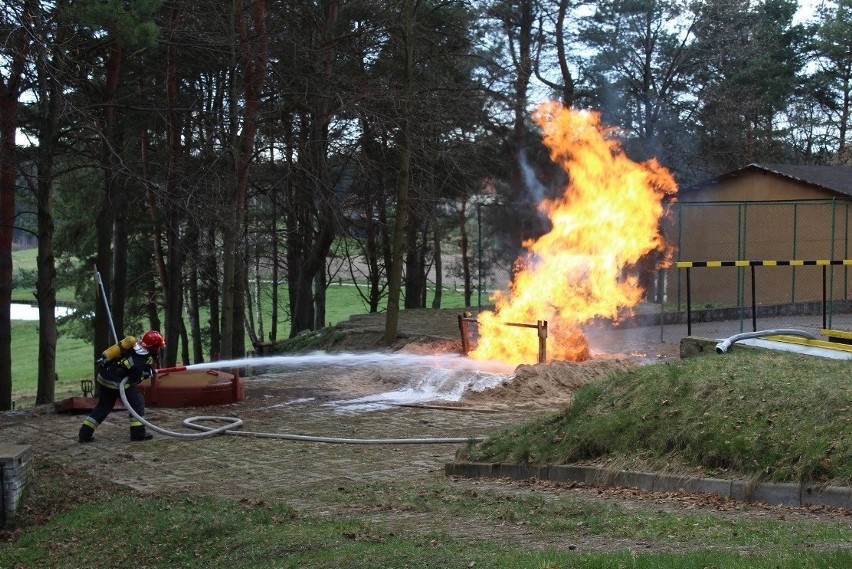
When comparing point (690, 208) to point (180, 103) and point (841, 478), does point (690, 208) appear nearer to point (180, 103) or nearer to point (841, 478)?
point (180, 103)

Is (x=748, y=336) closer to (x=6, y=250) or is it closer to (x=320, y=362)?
(x=320, y=362)

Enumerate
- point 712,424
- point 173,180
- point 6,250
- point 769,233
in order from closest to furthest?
1. point 712,424
2. point 173,180
3. point 6,250
4. point 769,233

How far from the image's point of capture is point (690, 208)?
29.7m

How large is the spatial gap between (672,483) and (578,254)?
38.0ft

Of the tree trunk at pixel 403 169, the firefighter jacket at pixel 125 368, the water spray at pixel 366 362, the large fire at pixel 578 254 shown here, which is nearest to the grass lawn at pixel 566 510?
the firefighter jacket at pixel 125 368

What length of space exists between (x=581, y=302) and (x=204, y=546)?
12060 millimetres

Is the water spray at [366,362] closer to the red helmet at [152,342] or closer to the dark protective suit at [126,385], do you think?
the red helmet at [152,342]

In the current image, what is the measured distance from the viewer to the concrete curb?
7.08 meters

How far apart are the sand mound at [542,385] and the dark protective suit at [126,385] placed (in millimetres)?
4680

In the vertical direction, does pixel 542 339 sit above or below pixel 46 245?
below

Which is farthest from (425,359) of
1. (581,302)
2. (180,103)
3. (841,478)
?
(841,478)

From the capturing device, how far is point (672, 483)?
8.06m

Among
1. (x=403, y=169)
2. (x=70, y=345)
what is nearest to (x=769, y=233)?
(x=403, y=169)

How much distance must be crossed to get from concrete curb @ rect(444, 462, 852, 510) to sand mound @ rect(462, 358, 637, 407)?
4289mm
